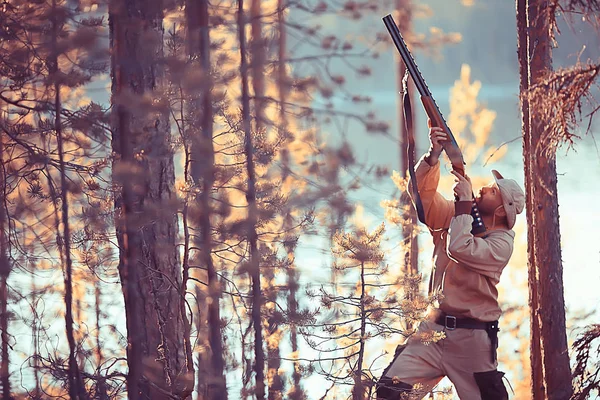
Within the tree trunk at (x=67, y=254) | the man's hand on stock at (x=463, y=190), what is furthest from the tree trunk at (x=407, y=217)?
the tree trunk at (x=67, y=254)

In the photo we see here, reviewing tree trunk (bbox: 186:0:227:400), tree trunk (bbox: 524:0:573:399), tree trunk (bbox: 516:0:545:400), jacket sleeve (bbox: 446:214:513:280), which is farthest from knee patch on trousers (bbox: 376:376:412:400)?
tree trunk (bbox: 516:0:545:400)

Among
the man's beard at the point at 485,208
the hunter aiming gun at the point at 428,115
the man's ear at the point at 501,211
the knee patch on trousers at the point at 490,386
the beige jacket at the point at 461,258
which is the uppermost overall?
the hunter aiming gun at the point at 428,115

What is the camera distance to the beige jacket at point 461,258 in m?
5.56

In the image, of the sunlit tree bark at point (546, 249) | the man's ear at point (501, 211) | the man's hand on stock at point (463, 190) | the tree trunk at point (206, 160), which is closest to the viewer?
the tree trunk at point (206, 160)

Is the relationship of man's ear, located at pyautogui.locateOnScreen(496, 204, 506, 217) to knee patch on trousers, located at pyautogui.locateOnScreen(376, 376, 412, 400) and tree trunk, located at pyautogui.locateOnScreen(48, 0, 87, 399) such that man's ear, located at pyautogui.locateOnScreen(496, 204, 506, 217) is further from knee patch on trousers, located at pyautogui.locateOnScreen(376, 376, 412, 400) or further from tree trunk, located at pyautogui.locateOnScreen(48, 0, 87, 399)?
tree trunk, located at pyautogui.locateOnScreen(48, 0, 87, 399)

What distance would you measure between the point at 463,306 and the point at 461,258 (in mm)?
411

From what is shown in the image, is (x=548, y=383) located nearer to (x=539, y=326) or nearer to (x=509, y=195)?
(x=539, y=326)

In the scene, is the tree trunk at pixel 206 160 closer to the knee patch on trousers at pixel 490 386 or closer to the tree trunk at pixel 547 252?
the knee patch on trousers at pixel 490 386

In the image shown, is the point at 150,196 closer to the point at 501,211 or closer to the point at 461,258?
the point at 461,258

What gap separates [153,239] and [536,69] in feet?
11.8

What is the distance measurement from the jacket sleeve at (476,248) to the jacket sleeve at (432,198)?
345mm

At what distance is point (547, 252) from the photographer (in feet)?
23.6

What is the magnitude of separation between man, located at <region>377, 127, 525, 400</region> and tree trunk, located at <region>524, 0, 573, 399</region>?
1.38 meters

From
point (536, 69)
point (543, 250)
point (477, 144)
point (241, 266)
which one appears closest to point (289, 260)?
point (241, 266)
